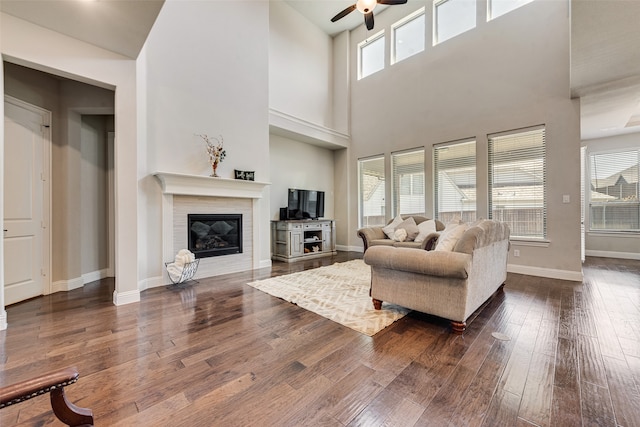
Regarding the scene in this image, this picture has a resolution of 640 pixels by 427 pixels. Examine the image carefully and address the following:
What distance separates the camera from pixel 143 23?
8.54ft

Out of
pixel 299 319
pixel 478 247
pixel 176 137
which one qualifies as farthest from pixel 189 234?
pixel 478 247

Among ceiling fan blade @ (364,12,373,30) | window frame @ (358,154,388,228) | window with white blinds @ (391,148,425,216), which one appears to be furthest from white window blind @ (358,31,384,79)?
window with white blinds @ (391,148,425,216)

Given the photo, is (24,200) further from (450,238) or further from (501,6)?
(501,6)

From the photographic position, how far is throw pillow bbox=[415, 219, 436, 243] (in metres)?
4.91

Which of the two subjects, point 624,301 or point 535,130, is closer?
point 624,301

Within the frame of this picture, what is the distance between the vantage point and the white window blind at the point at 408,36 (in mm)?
6113

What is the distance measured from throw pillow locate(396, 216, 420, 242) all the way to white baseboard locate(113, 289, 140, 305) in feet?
14.4

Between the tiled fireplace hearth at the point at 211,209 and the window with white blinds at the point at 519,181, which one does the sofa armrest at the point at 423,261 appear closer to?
the tiled fireplace hearth at the point at 211,209

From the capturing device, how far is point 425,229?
16.3ft

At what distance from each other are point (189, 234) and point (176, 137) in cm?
154

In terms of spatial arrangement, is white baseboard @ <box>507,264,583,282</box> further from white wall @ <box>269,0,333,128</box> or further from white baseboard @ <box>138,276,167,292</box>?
white baseboard @ <box>138,276,167,292</box>

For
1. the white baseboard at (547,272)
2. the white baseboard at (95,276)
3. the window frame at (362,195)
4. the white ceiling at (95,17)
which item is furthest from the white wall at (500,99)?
the white baseboard at (95,276)

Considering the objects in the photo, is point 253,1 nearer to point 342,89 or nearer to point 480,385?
point 342,89

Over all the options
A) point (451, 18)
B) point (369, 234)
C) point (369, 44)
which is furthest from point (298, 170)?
point (451, 18)
